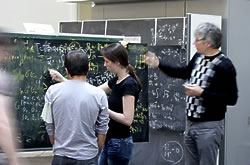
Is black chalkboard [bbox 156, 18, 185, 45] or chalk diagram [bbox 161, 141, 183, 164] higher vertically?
black chalkboard [bbox 156, 18, 185, 45]

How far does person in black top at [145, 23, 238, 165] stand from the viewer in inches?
130

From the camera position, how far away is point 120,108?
3.49 meters

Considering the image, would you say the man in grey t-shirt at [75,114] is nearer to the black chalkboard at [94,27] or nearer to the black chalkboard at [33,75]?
the black chalkboard at [33,75]

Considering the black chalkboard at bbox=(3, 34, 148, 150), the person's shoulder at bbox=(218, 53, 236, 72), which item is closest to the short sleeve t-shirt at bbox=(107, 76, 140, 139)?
the person's shoulder at bbox=(218, 53, 236, 72)

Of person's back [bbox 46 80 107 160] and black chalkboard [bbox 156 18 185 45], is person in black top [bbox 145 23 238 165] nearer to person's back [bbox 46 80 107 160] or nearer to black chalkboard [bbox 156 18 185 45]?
person's back [bbox 46 80 107 160]

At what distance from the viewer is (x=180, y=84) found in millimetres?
5586

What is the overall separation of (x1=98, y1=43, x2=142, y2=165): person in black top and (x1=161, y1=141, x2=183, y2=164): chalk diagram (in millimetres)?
2173

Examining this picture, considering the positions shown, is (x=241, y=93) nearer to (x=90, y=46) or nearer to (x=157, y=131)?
(x=157, y=131)

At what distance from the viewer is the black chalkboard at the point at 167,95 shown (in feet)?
18.3

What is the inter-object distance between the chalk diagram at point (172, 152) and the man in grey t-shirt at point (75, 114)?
8.70 feet

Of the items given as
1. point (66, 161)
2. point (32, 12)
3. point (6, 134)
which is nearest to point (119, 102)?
point (66, 161)

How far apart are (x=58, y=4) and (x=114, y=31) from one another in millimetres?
1972

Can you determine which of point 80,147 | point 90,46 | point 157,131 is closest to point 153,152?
point 157,131

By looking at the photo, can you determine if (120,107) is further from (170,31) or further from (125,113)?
(170,31)
